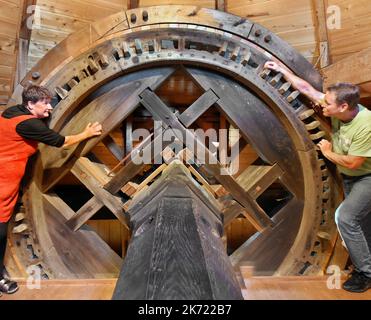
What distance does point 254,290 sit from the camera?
6.84ft

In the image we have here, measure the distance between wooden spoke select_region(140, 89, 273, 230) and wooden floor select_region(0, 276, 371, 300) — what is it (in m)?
0.46

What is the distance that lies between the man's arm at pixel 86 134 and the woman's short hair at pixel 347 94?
1.66 m

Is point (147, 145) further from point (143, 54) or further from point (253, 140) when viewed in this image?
point (253, 140)

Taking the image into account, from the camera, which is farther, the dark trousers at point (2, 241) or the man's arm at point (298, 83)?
the man's arm at point (298, 83)

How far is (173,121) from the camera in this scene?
7.41 feet

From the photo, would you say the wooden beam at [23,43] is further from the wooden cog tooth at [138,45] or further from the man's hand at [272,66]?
the man's hand at [272,66]

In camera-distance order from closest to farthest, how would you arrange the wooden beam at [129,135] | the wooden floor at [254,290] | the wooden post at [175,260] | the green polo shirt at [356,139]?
the wooden post at [175,260], the green polo shirt at [356,139], the wooden floor at [254,290], the wooden beam at [129,135]

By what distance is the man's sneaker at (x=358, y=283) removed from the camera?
6.57ft

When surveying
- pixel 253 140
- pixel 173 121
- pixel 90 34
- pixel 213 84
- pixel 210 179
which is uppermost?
pixel 90 34

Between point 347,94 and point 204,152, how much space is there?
3.38 feet

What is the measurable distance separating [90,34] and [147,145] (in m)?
0.94

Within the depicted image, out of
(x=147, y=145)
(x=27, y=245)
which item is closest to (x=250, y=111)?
(x=147, y=145)

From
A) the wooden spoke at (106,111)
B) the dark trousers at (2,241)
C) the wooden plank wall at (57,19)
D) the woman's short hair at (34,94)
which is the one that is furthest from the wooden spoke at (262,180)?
the wooden plank wall at (57,19)

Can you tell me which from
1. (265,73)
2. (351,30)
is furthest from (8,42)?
(351,30)
